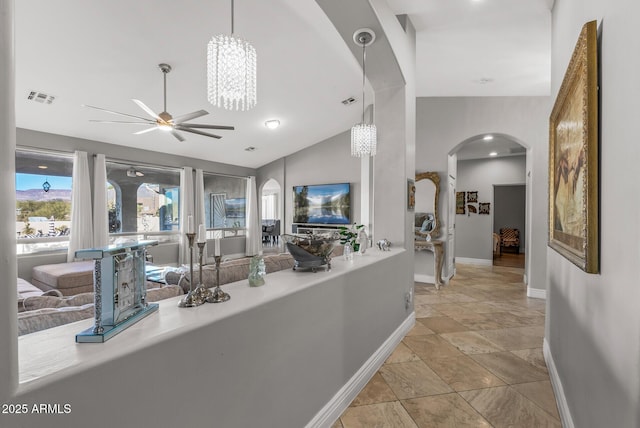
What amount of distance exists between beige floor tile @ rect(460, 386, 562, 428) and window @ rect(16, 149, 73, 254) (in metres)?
6.50

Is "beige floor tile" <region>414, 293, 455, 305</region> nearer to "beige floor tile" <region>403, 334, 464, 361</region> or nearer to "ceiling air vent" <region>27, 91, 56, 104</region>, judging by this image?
"beige floor tile" <region>403, 334, 464, 361</region>

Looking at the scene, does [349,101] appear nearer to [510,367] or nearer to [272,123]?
[272,123]

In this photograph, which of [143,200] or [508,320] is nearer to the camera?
[508,320]

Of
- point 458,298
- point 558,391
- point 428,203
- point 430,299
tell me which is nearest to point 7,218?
point 558,391

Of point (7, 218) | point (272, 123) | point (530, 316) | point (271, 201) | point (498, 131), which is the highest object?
point (272, 123)

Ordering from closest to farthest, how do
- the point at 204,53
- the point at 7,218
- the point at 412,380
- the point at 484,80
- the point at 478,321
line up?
1. the point at 7,218
2. the point at 412,380
3. the point at 478,321
4. the point at 204,53
5. the point at 484,80

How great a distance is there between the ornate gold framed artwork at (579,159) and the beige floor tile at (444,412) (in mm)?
1150

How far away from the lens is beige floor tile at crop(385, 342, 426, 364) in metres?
2.64

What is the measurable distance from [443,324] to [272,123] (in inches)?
190

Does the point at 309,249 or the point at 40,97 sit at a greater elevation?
the point at 40,97

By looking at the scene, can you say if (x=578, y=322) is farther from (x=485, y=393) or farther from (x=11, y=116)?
(x=11, y=116)

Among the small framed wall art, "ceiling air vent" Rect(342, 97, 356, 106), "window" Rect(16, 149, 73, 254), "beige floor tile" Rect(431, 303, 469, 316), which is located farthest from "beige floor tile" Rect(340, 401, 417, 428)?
the small framed wall art

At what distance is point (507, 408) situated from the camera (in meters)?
2.02

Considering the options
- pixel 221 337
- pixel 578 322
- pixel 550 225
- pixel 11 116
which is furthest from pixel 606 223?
pixel 11 116
